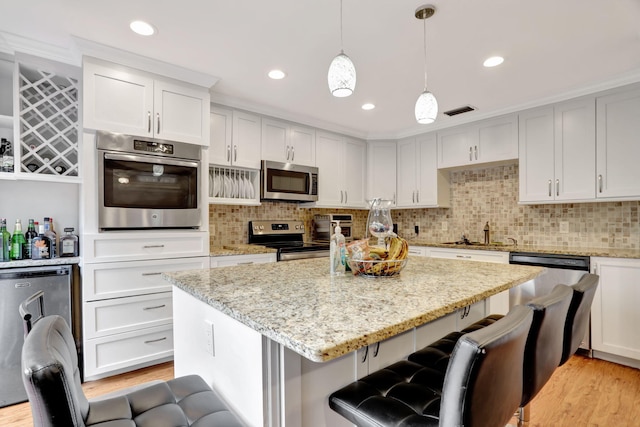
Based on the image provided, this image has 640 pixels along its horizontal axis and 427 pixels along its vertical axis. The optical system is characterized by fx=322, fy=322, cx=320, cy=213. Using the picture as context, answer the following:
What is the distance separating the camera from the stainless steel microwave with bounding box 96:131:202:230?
2223mm

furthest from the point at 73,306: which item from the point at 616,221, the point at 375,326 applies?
the point at 616,221

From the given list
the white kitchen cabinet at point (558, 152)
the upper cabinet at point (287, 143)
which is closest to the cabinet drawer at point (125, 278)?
the upper cabinet at point (287, 143)

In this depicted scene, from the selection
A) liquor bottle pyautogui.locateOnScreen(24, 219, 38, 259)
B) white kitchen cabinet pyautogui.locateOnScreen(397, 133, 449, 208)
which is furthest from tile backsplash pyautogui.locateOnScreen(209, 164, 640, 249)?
liquor bottle pyautogui.locateOnScreen(24, 219, 38, 259)

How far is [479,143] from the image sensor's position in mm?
3533

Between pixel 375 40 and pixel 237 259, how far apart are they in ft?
6.63

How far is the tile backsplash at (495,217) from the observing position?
298 cm

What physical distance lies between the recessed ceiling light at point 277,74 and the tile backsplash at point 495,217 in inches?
57.5

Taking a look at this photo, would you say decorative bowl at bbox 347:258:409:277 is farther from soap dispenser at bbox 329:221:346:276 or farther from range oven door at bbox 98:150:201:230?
range oven door at bbox 98:150:201:230

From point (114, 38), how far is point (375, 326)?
2.37m

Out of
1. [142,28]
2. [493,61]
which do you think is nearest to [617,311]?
[493,61]

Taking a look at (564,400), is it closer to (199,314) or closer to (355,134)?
(199,314)

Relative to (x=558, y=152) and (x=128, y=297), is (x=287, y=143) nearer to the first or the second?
(x=128, y=297)

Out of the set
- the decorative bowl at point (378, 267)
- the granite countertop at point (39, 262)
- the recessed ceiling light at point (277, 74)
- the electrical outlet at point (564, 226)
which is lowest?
the granite countertop at point (39, 262)

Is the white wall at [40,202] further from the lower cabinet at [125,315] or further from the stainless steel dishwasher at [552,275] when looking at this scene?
the stainless steel dishwasher at [552,275]
